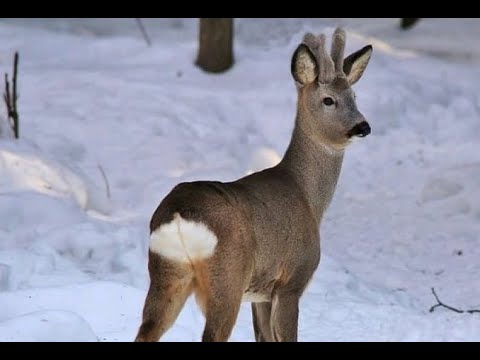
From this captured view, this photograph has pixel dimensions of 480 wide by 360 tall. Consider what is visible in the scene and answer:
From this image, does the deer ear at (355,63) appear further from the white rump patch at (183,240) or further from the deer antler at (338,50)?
the white rump patch at (183,240)

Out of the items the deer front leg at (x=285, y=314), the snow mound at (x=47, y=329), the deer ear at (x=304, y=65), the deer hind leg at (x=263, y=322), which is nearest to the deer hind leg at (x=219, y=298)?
the deer front leg at (x=285, y=314)

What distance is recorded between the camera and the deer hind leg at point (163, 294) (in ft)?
16.3

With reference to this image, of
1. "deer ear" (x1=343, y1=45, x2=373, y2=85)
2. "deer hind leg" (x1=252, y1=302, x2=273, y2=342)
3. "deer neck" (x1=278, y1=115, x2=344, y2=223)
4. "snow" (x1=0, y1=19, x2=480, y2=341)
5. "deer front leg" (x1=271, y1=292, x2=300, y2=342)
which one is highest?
"deer ear" (x1=343, y1=45, x2=373, y2=85)

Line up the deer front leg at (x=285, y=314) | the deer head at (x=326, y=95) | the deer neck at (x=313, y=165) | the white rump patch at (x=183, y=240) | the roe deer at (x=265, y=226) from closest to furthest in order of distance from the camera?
the white rump patch at (x=183, y=240) < the roe deer at (x=265, y=226) < the deer front leg at (x=285, y=314) < the deer head at (x=326, y=95) < the deer neck at (x=313, y=165)

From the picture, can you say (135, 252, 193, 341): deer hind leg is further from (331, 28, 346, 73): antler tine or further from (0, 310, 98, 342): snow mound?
(331, 28, 346, 73): antler tine

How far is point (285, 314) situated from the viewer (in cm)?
572

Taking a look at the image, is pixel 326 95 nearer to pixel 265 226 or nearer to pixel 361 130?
pixel 361 130

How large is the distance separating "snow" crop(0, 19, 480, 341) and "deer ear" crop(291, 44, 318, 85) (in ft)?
4.88

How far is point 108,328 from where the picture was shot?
6375 millimetres

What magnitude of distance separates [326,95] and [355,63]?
14.0 inches

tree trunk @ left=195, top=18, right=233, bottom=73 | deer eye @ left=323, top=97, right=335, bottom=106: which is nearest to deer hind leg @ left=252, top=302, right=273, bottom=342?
deer eye @ left=323, top=97, right=335, bottom=106

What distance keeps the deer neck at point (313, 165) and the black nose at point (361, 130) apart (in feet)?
0.99

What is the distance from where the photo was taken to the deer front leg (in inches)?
225

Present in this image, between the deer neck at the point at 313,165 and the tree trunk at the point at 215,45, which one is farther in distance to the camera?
the tree trunk at the point at 215,45
